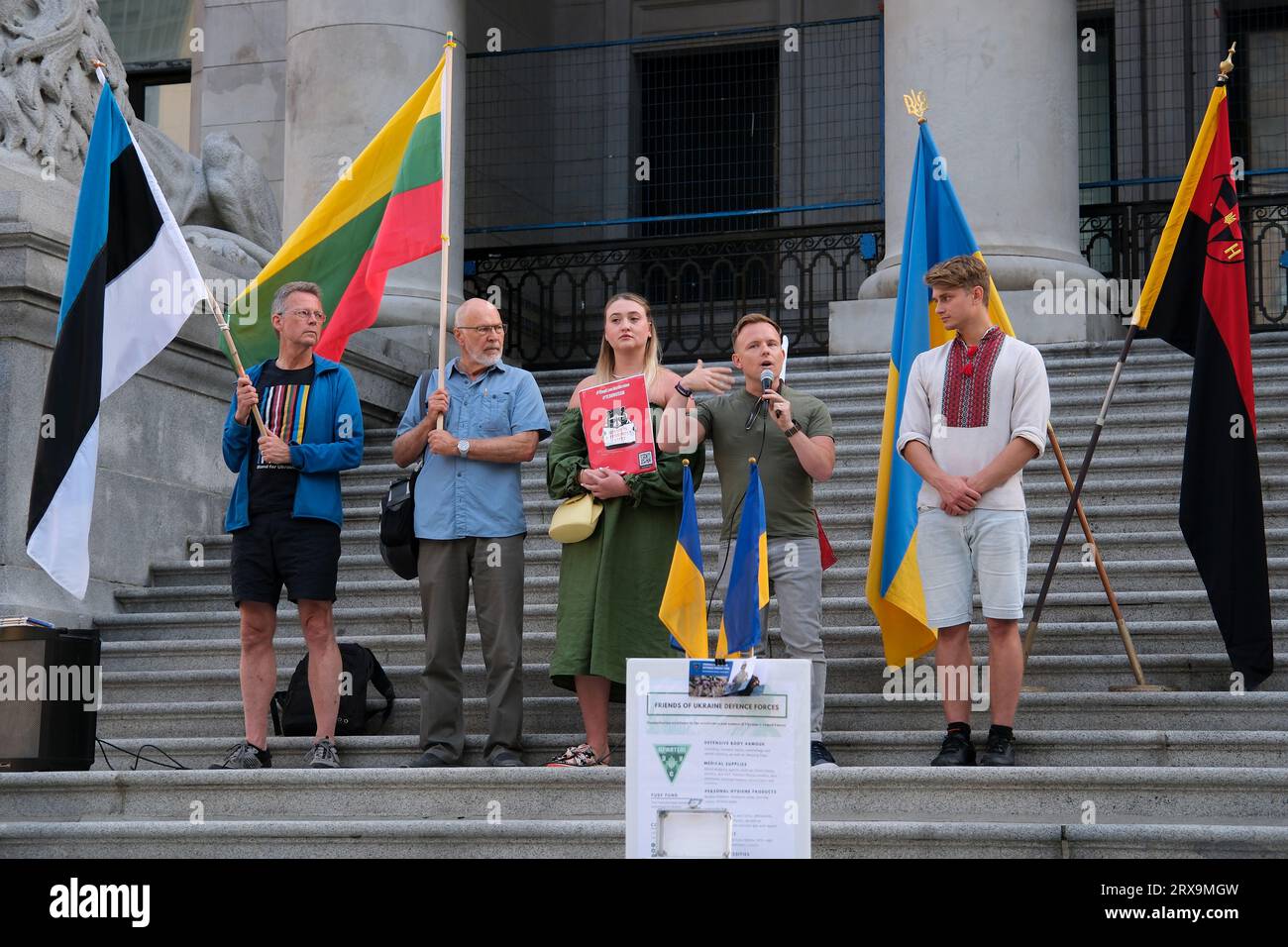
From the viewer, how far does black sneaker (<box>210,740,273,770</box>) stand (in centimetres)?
817

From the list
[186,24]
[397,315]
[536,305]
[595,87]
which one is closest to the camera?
[397,315]

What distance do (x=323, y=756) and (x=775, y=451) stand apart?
88.9 inches

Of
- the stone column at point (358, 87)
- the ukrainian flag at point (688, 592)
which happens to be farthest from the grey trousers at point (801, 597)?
the stone column at point (358, 87)

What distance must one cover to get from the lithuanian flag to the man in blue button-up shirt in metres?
0.66

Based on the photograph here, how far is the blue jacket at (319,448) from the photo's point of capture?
844cm

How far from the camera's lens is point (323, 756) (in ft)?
26.7

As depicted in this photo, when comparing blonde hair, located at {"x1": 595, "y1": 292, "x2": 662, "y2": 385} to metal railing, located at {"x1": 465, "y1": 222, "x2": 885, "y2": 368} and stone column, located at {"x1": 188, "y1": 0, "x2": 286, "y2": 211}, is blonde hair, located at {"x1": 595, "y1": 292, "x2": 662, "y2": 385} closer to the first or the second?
metal railing, located at {"x1": 465, "y1": 222, "x2": 885, "y2": 368}

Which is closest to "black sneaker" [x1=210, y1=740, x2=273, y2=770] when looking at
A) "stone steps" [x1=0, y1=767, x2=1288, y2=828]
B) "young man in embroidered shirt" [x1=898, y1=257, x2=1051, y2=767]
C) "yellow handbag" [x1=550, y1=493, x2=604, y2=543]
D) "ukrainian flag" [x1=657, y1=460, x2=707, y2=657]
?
"stone steps" [x1=0, y1=767, x2=1288, y2=828]

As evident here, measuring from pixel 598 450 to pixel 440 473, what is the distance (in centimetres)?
75

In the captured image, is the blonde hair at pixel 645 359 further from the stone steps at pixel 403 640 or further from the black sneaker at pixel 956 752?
the black sneaker at pixel 956 752

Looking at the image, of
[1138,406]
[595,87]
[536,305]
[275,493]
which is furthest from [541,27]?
[275,493]

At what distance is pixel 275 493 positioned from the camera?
334 inches

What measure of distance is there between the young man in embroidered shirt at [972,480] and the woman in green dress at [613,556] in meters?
0.89
